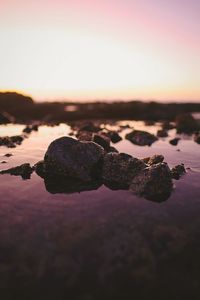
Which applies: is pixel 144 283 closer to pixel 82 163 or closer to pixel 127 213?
pixel 127 213

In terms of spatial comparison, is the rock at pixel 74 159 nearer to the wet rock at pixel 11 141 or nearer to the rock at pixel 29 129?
the wet rock at pixel 11 141

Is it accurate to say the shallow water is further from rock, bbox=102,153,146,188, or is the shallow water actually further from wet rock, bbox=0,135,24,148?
wet rock, bbox=0,135,24,148

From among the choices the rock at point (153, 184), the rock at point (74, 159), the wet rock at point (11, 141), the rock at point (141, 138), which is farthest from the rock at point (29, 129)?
the rock at point (153, 184)

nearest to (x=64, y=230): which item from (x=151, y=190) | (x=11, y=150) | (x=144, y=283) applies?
(x=144, y=283)

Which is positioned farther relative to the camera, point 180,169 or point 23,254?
point 180,169

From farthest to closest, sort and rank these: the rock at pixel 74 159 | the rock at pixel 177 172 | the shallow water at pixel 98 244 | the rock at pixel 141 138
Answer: the rock at pixel 141 138
the rock at pixel 177 172
the rock at pixel 74 159
the shallow water at pixel 98 244

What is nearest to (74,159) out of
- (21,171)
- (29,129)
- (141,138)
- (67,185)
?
(67,185)

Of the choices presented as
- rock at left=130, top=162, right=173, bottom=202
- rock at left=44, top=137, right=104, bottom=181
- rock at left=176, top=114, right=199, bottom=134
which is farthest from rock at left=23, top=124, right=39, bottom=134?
rock at left=130, top=162, right=173, bottom=202
